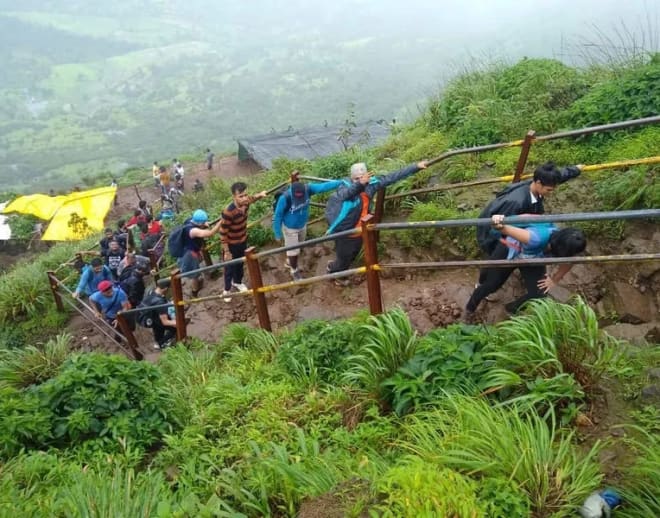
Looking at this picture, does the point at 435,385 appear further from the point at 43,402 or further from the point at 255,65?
the point at 255,65

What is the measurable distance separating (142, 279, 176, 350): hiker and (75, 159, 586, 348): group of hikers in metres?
0.01

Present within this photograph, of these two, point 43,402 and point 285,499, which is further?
point 43,402

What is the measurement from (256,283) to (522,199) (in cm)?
264

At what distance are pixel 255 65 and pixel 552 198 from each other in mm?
128200

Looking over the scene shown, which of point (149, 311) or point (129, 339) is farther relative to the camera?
point (129, 339)

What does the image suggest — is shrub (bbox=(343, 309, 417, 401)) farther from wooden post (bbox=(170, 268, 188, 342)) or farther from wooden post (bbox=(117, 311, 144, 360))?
wooden post (bbox=(117, 311, 144, 360))

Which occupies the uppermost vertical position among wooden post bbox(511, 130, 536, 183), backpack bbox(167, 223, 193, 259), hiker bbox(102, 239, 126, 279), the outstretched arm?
wooden post bbox(511, 130, 536, 183)

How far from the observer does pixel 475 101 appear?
8.70 m

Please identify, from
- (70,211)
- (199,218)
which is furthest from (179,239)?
(70,211)

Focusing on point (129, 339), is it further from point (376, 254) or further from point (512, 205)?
point (512, 205)

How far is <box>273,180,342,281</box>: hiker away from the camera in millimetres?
6613

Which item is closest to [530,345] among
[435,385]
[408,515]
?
[435,385]

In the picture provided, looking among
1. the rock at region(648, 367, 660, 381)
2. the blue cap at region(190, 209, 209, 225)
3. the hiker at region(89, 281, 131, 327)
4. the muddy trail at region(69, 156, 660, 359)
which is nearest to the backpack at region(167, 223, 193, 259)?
the blue cap at region(190, 209, 209, 225)

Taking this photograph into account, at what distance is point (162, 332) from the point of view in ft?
24.0
